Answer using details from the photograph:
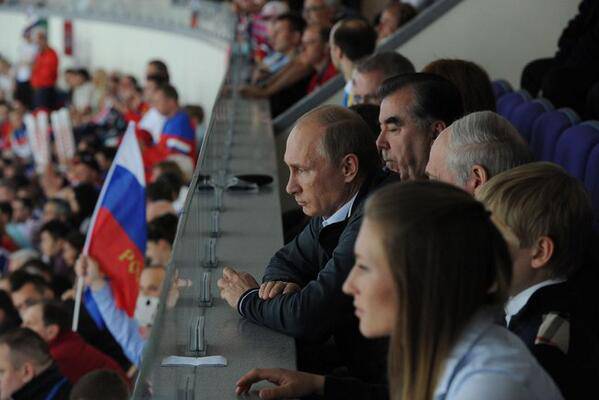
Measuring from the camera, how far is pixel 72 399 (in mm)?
3580

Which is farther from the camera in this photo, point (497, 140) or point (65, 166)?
point (65, 166)

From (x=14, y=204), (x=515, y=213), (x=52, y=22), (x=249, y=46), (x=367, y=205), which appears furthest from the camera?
(x=52, y=22)

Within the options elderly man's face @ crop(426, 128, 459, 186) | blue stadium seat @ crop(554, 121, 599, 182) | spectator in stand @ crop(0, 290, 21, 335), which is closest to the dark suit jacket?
elderly man's face @ crop(426, 128, 459, 186)

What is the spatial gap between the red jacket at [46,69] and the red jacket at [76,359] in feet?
35.5

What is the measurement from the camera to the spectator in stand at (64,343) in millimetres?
4676

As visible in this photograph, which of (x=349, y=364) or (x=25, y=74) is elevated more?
(x=25, y=74)

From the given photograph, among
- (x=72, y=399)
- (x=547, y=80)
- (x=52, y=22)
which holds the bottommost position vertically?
(x=72, y=399)

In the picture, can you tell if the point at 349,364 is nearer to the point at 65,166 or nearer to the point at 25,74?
the point at 65,166

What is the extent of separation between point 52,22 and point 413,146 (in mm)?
16236

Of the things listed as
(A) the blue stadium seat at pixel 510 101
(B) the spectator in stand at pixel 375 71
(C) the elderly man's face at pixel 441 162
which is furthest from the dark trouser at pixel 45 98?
(C) the elderly man's face at pixel 441 162

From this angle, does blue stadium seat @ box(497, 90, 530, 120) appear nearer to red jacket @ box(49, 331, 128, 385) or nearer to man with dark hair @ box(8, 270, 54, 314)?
red jacket @ box(49, 331, 128, 385)

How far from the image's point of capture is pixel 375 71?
388 cm

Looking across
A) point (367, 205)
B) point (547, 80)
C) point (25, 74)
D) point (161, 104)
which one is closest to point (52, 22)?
point (25, 74)

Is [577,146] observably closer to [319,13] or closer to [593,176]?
[593,176]
